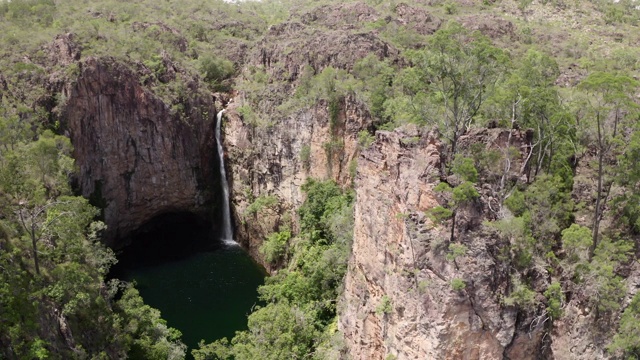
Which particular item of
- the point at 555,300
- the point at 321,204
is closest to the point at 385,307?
the point at 555,300

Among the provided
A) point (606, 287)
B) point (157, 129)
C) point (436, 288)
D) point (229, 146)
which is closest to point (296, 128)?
point (229, 146)

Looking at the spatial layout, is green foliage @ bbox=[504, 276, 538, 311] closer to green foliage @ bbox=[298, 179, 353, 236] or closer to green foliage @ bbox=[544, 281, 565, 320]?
green foliage @ bbox=[544, 281, 565, 320]

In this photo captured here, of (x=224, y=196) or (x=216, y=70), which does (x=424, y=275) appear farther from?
(x=216, y=70)

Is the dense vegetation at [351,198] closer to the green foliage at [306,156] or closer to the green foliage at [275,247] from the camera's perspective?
the green foliage at [275,247]

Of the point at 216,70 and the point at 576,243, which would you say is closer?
the point at 576,243

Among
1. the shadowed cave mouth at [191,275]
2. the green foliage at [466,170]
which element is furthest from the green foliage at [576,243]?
the shadowed cave mouth at [191,275]
